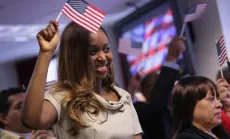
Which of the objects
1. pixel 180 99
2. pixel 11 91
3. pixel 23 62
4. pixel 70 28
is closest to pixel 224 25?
pixel 180 99

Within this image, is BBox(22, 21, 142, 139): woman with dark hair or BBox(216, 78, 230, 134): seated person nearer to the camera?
BBox(22, 21, 142, 139): woman with dark hair

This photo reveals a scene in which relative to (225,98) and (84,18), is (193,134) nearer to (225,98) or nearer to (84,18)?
(225,98)

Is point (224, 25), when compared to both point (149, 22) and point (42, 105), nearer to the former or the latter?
point (149, 22)

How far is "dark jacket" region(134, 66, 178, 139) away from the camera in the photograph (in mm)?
2469

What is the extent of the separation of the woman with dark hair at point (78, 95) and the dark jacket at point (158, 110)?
842mm

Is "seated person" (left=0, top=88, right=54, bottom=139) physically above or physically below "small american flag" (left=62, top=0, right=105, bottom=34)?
below

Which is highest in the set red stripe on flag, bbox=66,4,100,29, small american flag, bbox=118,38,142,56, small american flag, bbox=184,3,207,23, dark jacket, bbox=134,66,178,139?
red stripe on flag, bbox=66,4,100,29

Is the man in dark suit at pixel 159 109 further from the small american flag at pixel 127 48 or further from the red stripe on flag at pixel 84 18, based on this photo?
the small american flag at pixel 127 48

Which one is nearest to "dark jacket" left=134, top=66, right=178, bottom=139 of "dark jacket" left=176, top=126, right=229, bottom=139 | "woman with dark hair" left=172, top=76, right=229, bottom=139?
"woman with dark hair" left=172, top=76, right=229, bottom=139

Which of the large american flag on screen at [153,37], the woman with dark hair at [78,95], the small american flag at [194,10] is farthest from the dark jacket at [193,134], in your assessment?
the large american flag on screen at [153,37]

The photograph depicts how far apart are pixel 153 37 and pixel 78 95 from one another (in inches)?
107

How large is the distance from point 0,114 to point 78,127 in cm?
110

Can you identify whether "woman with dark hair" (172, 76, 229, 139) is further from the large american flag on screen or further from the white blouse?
the large american flag on screen

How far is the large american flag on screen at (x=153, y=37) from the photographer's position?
383 cm
